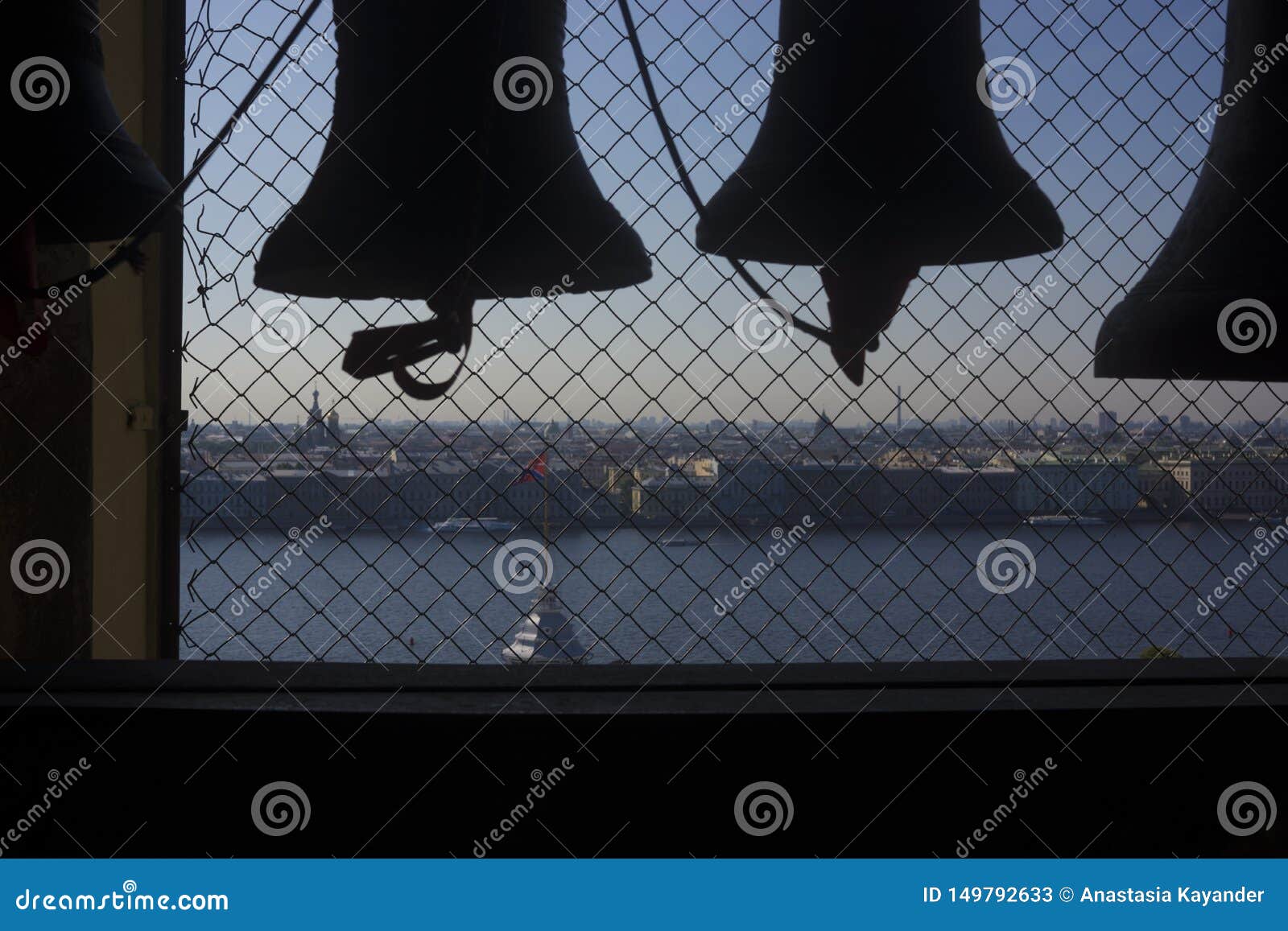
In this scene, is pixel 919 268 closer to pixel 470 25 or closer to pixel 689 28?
pixel 470 25

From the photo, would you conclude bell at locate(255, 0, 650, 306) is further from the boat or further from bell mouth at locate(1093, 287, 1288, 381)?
the boat

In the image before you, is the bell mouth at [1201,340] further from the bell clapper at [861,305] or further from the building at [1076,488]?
the building at [1076,488]

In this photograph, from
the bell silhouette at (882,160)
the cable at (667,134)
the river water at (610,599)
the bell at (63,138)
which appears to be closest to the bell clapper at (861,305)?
the bell silhouette at (882,160)

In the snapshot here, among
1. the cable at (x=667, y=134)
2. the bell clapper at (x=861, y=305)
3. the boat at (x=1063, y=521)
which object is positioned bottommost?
the bell clapper at (x=861, y=305)

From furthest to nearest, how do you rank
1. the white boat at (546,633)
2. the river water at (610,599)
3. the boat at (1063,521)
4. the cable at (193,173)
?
the boat at (1063,521), the white boat at (546,633), the river water at (610,599), the cable at (193,173)

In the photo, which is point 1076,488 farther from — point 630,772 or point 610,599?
point 630,772

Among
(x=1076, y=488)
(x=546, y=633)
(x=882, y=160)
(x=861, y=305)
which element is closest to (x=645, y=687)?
(x=861, y=305)
